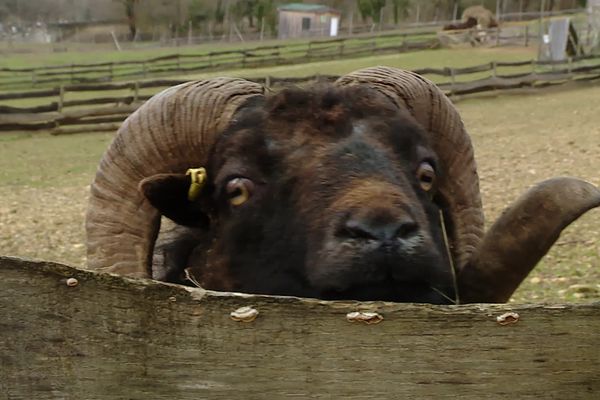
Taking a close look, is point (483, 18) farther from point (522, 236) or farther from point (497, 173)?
point (522, 236)

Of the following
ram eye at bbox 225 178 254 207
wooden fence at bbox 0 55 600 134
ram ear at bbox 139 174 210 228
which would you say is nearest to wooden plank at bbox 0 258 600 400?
ram eye at bbox 225 178 254 207

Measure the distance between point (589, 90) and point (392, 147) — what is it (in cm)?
2980

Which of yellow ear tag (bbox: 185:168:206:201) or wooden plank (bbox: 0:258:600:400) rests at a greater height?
wooden plank (bbox: 0:258:600:400)

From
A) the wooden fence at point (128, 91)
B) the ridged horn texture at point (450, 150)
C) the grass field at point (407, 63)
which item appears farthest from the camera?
the grass field at point (407, 63)

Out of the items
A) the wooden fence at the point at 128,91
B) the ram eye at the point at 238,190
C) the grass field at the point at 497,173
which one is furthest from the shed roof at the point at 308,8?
the ram eye at the point at 238,190

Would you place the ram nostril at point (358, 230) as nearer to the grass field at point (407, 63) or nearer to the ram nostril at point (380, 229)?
the ram nostril at point (380, 229)

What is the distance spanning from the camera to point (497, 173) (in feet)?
47.2

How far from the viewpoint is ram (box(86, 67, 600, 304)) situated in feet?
9.46

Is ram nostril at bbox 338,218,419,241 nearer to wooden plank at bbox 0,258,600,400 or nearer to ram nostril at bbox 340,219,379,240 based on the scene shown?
ram nostril at bbox 340,219,379,240

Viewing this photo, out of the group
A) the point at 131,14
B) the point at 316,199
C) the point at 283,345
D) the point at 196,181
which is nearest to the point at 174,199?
the point at 196,181

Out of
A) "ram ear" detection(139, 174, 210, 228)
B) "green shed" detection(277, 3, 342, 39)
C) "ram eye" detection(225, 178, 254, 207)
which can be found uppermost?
"ram eye" detection(225, 178, 254, 207)

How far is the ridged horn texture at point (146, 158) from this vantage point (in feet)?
13.5

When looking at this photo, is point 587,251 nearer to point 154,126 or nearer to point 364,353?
point 154,126

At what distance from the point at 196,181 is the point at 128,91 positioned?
33557 mm
